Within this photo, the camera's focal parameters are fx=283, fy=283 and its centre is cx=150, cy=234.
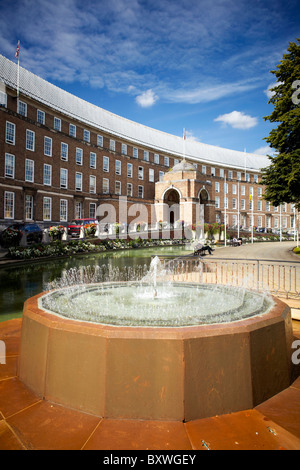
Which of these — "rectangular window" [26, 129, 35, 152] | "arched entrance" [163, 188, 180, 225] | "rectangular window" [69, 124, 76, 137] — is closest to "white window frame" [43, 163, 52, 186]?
"rectangular window" [26, 129, 35, 152]

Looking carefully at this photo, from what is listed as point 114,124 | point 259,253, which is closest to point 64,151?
point 114,124

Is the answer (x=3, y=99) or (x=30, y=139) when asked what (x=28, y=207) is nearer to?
(x=30, y=139)

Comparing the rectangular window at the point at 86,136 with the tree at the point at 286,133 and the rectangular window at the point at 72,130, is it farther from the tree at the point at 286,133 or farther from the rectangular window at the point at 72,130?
the tree at the point at 286,133

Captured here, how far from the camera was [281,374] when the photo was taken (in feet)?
11.6

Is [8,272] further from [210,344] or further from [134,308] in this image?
[210,344]

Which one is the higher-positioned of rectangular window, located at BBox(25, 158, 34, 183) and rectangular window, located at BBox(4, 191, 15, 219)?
rectangular window, located at BBox(25, 158, 34, 183)

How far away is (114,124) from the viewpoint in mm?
50969

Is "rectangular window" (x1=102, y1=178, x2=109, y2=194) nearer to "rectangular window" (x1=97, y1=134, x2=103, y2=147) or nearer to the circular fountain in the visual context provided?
"rectangular window" (x1=97, y1=134, x2=103, y2=147)

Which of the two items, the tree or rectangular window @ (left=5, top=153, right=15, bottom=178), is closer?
the tree

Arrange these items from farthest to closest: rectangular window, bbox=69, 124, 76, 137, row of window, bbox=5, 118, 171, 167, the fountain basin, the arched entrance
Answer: the arched entrance < rectangular window, bbox=69, 124, 76, 137 < row of window, bbox=5, 118, 171, 167 < the fountain basin

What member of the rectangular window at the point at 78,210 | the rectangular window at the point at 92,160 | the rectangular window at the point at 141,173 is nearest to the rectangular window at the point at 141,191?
the rectangular window at the point at 141,173

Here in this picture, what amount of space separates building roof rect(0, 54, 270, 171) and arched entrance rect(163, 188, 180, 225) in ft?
34.6

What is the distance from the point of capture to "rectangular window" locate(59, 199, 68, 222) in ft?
119

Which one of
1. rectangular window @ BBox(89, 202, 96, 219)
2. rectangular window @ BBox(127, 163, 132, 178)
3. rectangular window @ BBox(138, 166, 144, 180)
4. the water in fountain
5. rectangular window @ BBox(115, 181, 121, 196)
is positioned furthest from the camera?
rectangular window @ BBox(138, 166, 144, 180)
